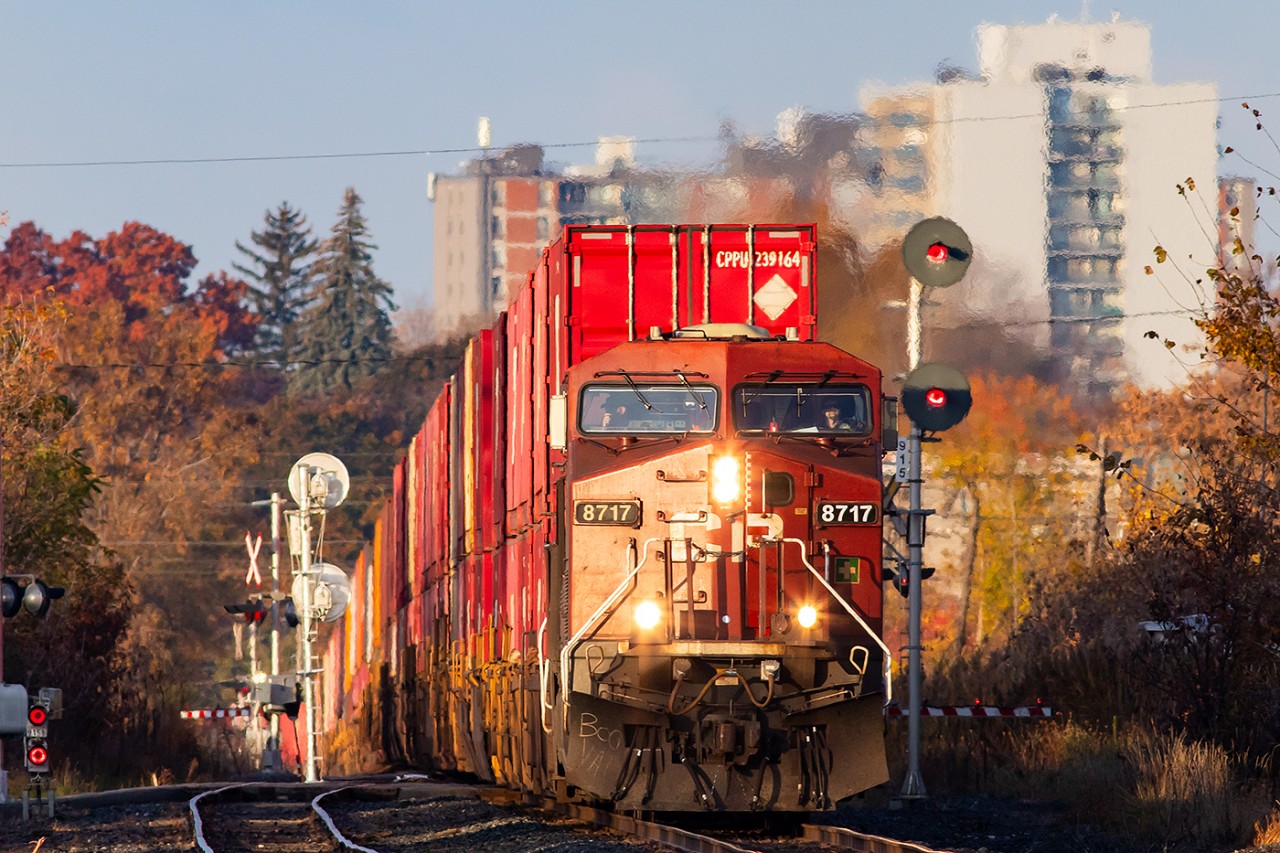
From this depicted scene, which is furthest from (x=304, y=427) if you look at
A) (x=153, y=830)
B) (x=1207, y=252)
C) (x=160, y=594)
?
(x=153, y=830)

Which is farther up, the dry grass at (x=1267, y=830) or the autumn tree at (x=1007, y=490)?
the autumn tree at (x=1007, y=490)

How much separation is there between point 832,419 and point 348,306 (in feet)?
282

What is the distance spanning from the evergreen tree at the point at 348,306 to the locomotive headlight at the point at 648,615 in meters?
78.5

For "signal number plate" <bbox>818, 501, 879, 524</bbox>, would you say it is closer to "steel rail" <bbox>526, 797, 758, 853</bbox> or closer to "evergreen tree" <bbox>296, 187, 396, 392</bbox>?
"steel rail" <bbox>526, 797, 758, 853</bbox>

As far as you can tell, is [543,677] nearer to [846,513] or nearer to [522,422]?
[846,513]

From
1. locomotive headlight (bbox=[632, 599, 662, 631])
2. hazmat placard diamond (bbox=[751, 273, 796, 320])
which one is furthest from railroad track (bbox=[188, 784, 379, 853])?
hazmat placard diamond (bbox=[751, 273, 796, 320])

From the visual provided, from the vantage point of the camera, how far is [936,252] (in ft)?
69.8

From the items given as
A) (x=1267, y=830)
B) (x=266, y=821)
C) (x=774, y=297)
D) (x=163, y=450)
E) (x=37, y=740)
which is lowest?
(x=266, y=821)

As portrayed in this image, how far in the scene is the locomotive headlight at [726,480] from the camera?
585 inches

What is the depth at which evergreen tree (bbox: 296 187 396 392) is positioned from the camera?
95.6 m

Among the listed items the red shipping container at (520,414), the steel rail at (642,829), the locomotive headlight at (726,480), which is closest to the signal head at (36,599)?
the red shipping container at (520,414)

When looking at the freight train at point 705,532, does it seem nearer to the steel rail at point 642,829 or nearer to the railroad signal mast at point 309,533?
the steel rail at point 642,829

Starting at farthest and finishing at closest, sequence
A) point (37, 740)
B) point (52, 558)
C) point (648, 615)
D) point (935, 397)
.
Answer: point (52, 558) → point (935, 397) → point (37, 740) → point (648, 615)

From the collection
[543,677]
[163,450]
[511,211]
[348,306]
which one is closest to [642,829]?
[543,677]
